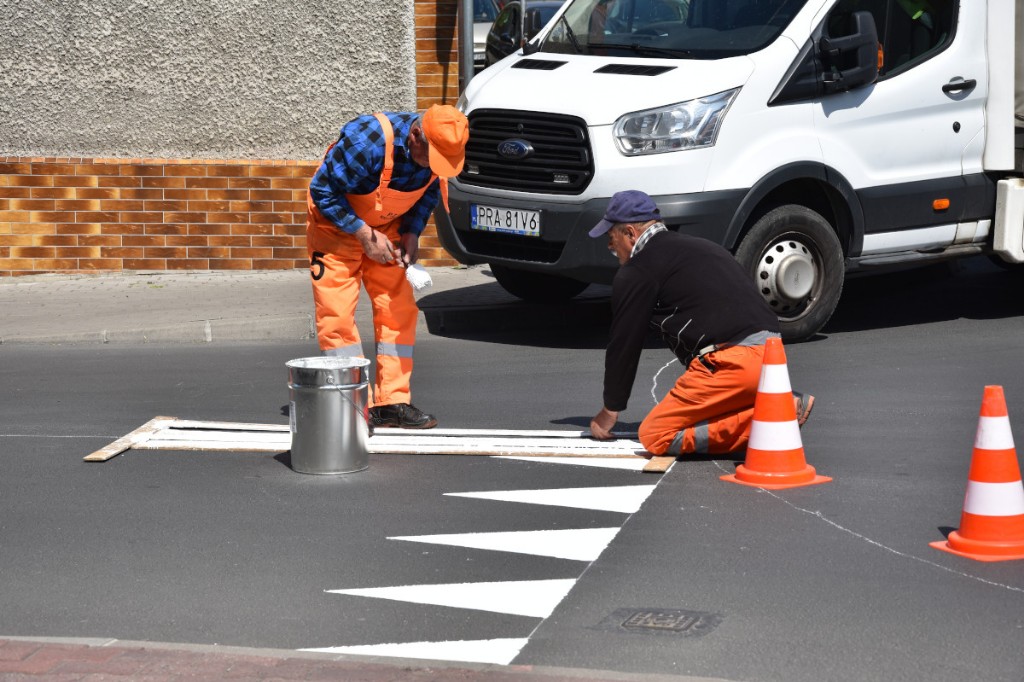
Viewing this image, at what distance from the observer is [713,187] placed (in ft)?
31.3

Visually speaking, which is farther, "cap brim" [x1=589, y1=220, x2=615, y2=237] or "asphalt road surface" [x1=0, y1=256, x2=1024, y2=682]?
"cap brim" [x1=589, y1=220, x2=615, y2=237]

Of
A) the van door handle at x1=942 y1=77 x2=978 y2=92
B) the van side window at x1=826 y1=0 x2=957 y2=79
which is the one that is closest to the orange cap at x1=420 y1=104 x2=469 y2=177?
the van side window at x1=826 y1=0 x2=957 y2=79

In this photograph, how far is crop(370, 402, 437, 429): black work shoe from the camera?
7816mm

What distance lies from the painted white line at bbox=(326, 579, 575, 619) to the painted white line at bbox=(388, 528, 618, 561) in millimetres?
A: 339

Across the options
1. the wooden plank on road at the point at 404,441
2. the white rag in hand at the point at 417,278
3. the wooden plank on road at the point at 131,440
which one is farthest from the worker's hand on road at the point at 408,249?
the wooden plank on road at the point at 131,440

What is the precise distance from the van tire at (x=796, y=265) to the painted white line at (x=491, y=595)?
4.75 meters

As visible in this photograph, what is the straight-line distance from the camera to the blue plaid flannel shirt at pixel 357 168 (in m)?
7.42

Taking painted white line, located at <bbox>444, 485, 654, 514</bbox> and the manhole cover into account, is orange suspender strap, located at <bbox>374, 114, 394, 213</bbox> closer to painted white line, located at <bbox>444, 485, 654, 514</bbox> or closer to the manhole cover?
painted white line, located at <bbox>444, 485, 654, 514</bbox>

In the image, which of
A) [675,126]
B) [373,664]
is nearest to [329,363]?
[373,664]

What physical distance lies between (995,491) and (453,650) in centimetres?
207

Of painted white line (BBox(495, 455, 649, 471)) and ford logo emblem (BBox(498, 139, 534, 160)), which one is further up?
ford logo emblem (BBox(498, 139, 534, 160))

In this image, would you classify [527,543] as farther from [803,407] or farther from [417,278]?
[417,278]

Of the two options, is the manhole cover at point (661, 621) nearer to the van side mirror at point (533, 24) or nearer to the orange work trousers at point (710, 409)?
the orange work trousers at point (710, 409)

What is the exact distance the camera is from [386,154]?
24.5ft
